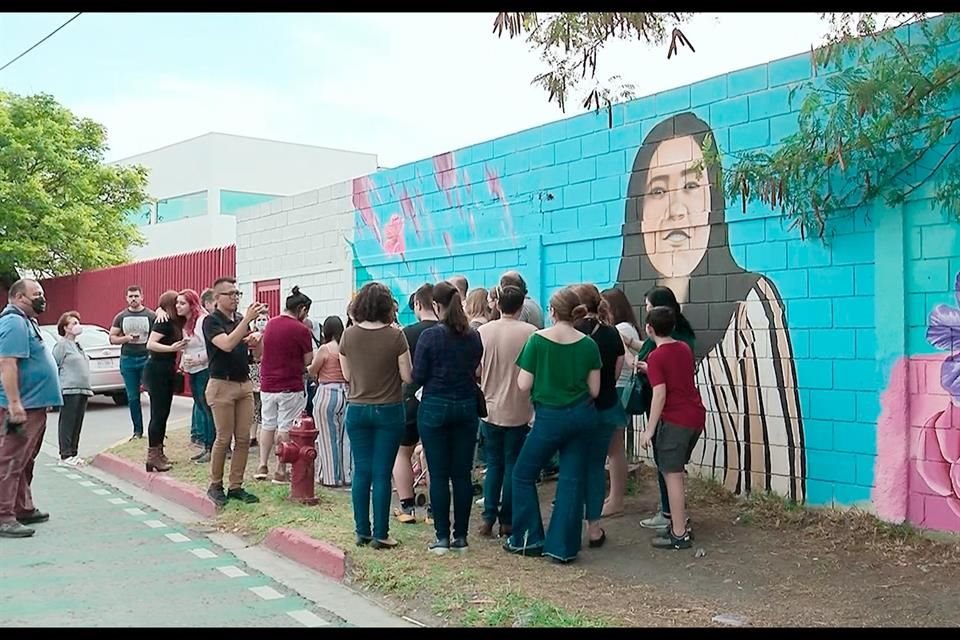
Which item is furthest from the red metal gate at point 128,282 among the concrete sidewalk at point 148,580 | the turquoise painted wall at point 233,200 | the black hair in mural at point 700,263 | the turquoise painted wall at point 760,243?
the turquoise painted wall at point 233,200

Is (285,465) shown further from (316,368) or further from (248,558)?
(248,558)

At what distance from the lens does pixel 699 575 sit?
19.7 ft

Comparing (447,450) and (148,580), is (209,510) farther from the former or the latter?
(447,450)

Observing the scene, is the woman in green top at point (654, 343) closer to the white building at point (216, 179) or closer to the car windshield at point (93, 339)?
the car windshield at point (93, 339)

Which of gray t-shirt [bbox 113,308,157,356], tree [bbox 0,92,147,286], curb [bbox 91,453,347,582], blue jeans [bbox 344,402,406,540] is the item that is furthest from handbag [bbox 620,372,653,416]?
tree [bbox 0,92,147,286]

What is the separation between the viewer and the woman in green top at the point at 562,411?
6227 mm

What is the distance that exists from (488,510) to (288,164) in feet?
139

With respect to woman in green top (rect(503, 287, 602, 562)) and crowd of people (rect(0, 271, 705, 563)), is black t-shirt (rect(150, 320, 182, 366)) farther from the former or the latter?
woman in green top (rect(503, 287, 602, 562))

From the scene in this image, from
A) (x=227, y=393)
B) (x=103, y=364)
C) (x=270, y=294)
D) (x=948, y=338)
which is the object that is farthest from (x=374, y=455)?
(x=103, y=364)

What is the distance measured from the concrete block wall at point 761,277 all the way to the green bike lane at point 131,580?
3874 mm

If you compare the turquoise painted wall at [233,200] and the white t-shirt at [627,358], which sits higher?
the turquoise painted wall at [233,200]

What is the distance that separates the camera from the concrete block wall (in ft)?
21.2

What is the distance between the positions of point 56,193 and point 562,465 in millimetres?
22857

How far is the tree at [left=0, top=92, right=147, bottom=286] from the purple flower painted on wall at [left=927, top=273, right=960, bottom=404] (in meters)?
22.5
